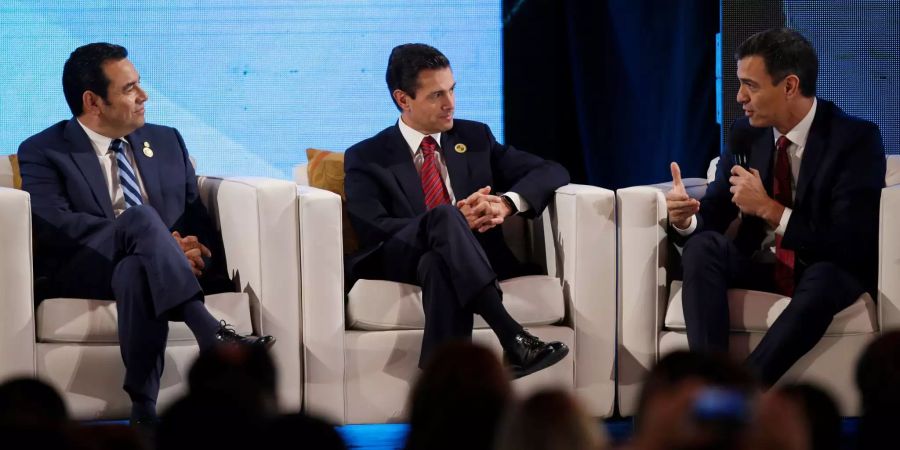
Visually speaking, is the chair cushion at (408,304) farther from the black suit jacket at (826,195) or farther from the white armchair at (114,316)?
the black suit jacket at (826,195)

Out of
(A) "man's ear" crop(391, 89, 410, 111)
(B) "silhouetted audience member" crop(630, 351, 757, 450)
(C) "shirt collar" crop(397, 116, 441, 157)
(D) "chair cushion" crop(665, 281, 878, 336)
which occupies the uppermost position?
(A) "man's ear" crop(391, 89, 410, 111)

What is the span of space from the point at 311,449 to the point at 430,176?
274 cm

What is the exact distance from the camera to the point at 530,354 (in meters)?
3.27

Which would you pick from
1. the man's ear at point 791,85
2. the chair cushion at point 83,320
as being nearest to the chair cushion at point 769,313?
the man's ear at point 791,85

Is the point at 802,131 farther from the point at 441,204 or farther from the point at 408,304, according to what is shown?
the point at 408,304

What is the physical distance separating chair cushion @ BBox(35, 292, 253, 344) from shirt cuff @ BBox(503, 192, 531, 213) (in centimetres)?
89

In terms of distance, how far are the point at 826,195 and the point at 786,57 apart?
43cm

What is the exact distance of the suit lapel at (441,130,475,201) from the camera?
152 inches

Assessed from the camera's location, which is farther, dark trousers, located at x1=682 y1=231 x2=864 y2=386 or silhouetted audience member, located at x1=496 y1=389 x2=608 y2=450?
dark trousers, located at x1=682 y1=231 x2=864 y2=386

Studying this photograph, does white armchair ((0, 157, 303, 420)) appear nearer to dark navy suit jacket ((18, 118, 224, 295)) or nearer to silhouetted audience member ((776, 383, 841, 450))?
dark navy suit jacket ((18, 118, 224, 295))

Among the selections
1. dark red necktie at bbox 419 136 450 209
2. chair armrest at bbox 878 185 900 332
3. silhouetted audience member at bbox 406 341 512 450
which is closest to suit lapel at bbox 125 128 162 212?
dark red necktie at bbox 419 136 450 209

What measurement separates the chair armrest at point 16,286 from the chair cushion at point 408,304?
2.82ft

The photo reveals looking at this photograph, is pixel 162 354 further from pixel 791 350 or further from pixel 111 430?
pixel 111 430

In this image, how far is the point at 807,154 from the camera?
3.57 meters
